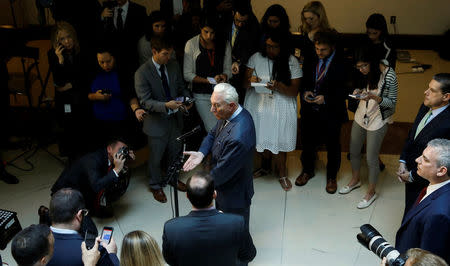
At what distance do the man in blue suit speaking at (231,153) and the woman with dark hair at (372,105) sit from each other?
4.19ft

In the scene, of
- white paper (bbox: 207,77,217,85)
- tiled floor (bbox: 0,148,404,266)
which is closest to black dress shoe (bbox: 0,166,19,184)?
tiled floor (bbox: 0,148,404,266)

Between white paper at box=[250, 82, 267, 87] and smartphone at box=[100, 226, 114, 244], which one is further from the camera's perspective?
white paper at box=[250, 82, 267, 87]

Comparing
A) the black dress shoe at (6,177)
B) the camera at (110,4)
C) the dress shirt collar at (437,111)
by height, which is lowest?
the black dress shoe at (6,177)

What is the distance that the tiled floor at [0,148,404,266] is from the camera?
12.3ft

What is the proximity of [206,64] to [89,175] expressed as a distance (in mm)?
1593

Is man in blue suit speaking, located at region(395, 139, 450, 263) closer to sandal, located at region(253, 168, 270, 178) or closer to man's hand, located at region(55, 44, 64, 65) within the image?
sandal, located at region(253, 168, 270, 178)

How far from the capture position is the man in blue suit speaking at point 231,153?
10.3 ft

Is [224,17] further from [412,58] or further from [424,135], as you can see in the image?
[412,58]

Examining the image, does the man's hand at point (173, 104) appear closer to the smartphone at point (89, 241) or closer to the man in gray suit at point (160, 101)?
the man in gray suit at point (160, 101)

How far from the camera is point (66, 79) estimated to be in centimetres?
446

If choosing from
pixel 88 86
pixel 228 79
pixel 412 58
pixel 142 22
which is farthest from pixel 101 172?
pixel 412 58

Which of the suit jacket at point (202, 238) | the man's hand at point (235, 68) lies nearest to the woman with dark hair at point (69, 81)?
the man's hand at point (235, 68)

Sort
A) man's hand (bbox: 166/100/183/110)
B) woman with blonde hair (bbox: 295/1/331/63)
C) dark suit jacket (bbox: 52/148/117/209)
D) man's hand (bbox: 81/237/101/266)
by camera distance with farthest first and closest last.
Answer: woman with blonde hair (bbox: 295/1/331/63) < man's hand (bbox: 166/100/183/110) < dark suit jacket (bbox: 52/148/117/209) < man's hand (bbox: 81/237/101/266)

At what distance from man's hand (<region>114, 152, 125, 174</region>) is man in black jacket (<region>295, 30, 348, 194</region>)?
1858 mm
